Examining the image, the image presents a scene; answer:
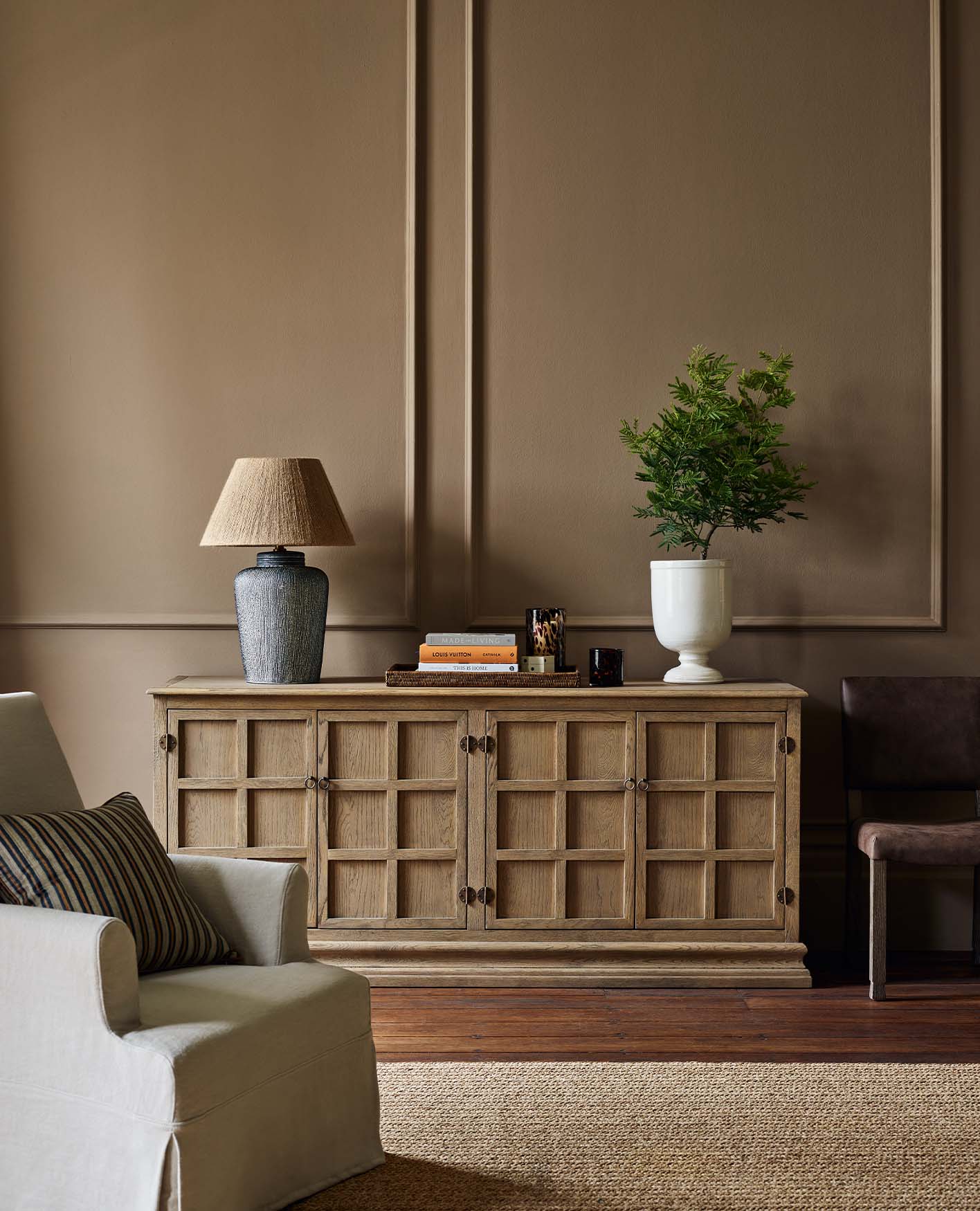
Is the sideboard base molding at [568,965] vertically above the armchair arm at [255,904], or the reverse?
the armchair arm at [255,904]

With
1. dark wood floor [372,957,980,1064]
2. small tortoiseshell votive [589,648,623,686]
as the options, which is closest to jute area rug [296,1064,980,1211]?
dark wood floor [372,957,980,1064]

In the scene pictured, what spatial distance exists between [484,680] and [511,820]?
1.28ft

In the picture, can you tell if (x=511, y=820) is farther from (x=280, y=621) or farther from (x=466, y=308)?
(x=466, y=308)

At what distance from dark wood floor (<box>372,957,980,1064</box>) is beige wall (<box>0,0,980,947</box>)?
48 cm

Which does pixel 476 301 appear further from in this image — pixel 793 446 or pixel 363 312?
pixel 793 446

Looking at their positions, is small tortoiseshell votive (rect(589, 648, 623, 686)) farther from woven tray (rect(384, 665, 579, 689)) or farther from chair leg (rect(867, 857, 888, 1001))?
chair leg (rect(867, 857, 888, 1001))

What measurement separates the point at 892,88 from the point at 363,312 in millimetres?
1770

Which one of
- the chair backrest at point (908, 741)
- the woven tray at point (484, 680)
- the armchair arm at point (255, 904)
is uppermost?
the woven tray at point (484, 680)

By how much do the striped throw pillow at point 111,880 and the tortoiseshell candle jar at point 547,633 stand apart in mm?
1350

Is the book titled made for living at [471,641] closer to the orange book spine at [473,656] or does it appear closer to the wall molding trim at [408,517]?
the orange book spine at [473,656]

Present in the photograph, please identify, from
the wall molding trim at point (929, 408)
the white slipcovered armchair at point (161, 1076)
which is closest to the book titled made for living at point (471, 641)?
the wall molding trim at point (929, 408)

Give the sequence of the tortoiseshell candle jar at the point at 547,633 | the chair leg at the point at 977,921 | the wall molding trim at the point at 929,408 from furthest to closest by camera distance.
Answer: the wall molding trim at the point at 929,408 < the chair leg at the point at 977,921 < the tortoiseshell candle jar at the point at 547,633

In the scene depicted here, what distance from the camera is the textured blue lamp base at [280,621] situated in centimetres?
315

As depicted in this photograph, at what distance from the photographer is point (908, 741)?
3361 millimetres
